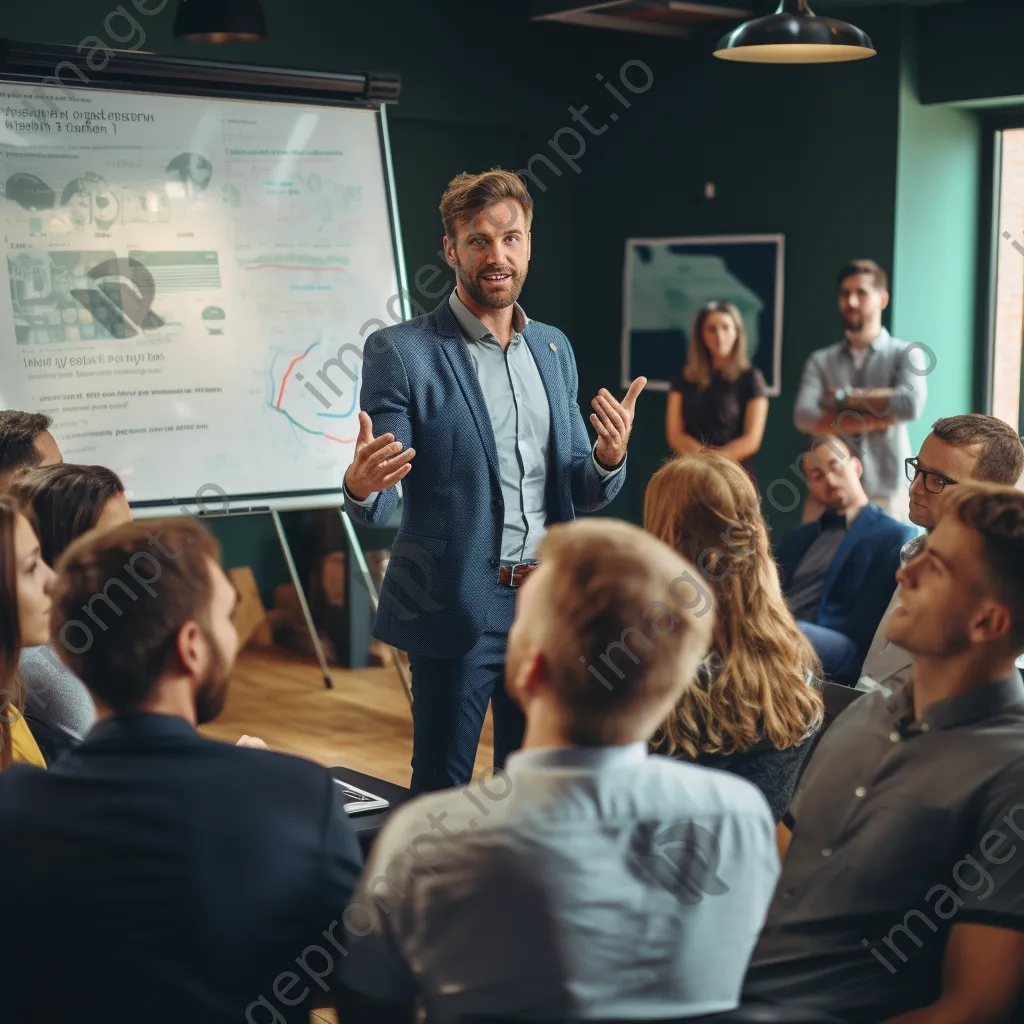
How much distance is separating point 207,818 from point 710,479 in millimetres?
1020

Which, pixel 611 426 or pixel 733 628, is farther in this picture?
pixel 611 426

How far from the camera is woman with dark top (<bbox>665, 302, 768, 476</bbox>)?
18.8 feet

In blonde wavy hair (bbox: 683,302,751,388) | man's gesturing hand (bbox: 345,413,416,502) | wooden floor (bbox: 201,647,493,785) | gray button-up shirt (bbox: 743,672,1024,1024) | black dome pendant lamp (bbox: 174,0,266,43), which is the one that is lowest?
wooden floor (bbox: 201,647,493,785)

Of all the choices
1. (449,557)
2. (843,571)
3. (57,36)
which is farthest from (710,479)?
(57,36)

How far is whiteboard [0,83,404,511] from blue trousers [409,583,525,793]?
1741 mm

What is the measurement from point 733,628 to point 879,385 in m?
3.71

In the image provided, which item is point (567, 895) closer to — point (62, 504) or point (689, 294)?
point (62, 504)

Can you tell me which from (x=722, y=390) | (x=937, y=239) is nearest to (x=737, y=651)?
(x=722, y=390)

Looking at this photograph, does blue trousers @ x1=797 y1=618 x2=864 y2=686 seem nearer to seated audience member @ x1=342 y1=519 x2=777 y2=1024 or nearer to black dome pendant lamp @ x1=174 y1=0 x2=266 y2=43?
seated audience member @ x1=342 y1=519 x2=777 y2=1024

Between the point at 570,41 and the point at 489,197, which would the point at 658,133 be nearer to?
the point at 570,41

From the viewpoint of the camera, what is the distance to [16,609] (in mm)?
1972

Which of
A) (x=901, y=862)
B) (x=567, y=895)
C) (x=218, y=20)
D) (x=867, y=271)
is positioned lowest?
(x=901, y=862)

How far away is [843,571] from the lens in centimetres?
357

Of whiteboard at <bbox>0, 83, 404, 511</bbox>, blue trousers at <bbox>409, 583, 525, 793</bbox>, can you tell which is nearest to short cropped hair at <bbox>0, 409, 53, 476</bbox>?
blue trousers at <bbox>409, 583, 525, 793</bbox>
